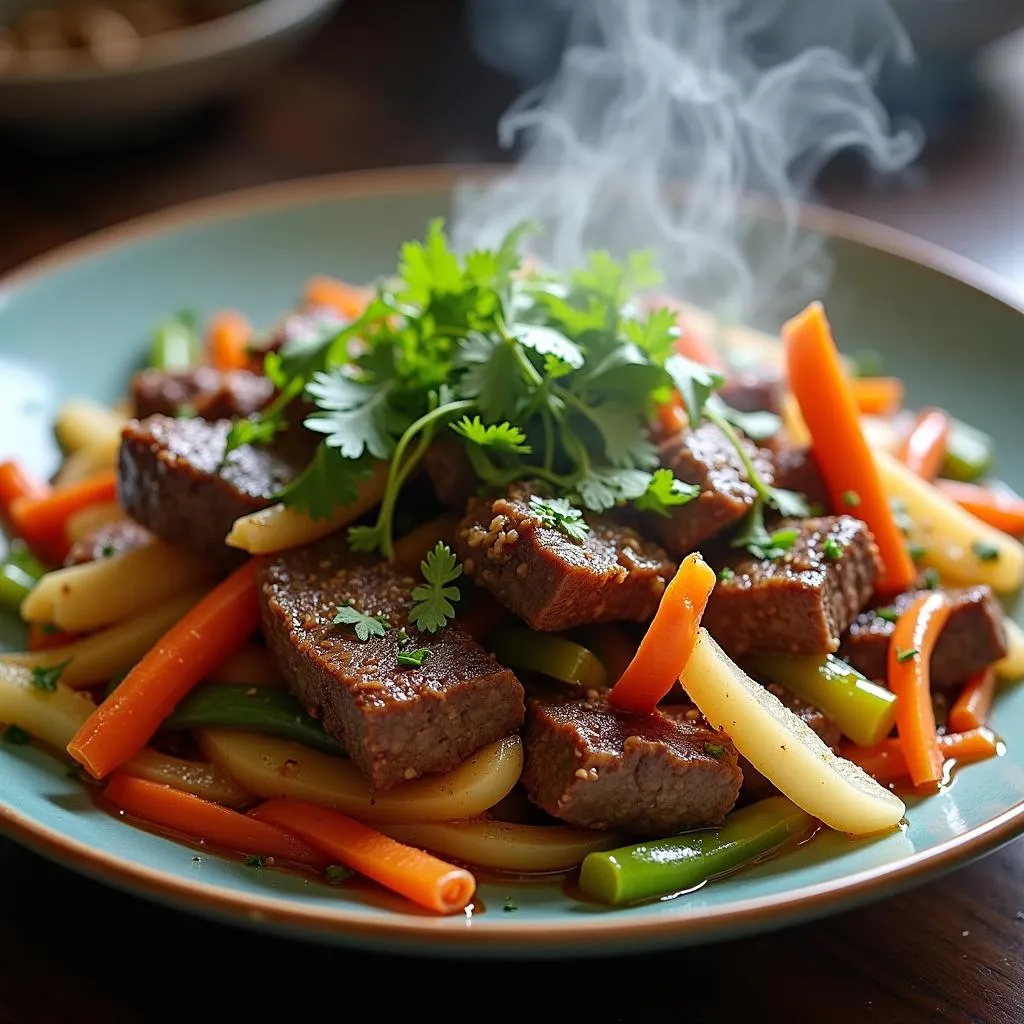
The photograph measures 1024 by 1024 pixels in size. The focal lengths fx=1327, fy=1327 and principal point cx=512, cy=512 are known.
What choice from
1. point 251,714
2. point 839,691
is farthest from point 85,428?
point 839,691

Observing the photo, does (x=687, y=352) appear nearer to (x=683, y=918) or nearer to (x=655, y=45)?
(x=655, y=45)

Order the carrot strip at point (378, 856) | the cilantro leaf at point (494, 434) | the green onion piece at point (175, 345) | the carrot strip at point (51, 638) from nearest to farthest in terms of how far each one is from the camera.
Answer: the carrot strip at point (378, 856)
the cilantro leaf at point (494, 434)
the carrot strip at point (51, 638)
the green onion piece at point (175, 345)

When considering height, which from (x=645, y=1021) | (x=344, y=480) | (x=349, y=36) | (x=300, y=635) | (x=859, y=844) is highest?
(x=349, y=36)

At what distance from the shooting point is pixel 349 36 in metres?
7.56

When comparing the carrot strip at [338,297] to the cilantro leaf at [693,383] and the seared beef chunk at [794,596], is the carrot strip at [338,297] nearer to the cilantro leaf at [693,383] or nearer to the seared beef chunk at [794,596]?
the cilantro leaf at [693,383]

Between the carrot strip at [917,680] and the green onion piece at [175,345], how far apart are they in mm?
2519

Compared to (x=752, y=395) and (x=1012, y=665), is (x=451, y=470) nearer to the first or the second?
(x=752, y=395)

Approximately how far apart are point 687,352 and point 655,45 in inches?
53.1

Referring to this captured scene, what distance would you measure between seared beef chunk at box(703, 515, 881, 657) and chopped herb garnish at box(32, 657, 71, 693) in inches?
65.0

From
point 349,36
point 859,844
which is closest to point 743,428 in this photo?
point 859,844

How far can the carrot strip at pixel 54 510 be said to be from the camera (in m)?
3.96

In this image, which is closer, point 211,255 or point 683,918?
point 683,918

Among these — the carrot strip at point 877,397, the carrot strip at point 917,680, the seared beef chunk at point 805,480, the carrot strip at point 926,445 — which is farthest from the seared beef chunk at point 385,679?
the carrot strip at point 877,397

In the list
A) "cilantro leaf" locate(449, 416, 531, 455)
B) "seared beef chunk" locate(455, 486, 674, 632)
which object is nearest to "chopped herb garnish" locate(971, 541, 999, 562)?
"seared beef chunk" locate(455, 486, 674, 632)
